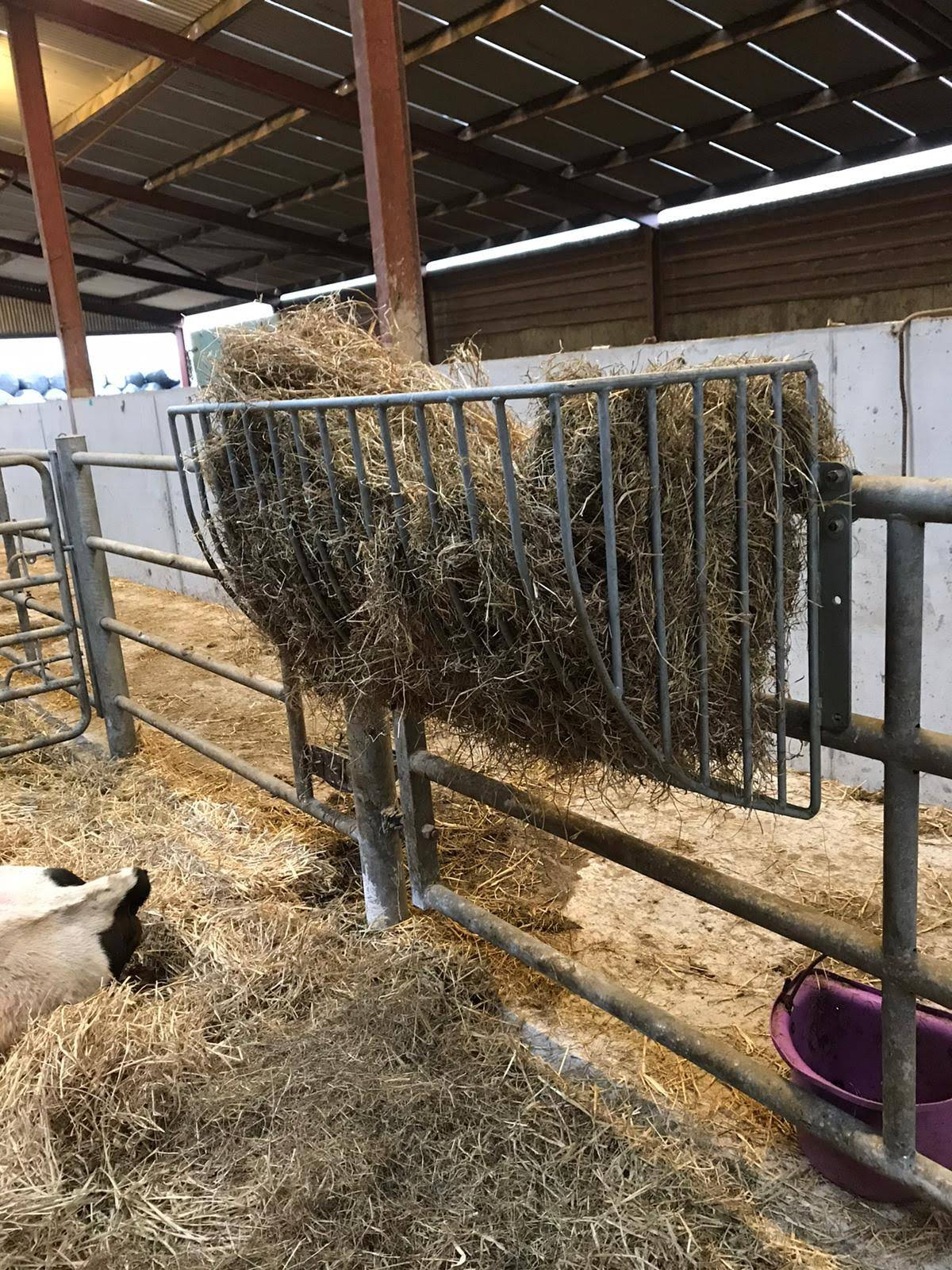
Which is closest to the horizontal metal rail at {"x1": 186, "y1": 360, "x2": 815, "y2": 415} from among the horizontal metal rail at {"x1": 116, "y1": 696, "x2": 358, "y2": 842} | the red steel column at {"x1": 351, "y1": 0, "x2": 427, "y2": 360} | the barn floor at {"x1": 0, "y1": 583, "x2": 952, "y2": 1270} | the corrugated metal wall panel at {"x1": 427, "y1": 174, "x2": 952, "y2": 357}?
the barn floor at {"x1": 0, "y1": 583, "x2": 952, "y2": 1270}

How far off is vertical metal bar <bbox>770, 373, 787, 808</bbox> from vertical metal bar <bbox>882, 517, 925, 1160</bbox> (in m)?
0.13

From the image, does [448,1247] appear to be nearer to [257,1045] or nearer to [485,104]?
[257,1045]

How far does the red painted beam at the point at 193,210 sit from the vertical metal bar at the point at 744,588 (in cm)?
1177

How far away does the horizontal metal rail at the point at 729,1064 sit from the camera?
53.4 inches

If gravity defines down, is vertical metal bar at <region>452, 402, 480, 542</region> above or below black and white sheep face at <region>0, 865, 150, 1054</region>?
above

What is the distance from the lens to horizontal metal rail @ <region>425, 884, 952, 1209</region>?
4.45 ft

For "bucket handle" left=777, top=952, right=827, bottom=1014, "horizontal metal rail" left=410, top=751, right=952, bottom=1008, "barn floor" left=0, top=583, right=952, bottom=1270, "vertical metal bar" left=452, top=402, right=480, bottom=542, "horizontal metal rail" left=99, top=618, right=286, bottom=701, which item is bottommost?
"barn floor" left=0, top=583, right=952, bottom=1270

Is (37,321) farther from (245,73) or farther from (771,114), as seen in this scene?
(771,114)

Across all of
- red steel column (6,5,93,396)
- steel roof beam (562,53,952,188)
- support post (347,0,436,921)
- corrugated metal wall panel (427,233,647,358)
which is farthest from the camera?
corrugated metal wall panel (427,233,647,358)

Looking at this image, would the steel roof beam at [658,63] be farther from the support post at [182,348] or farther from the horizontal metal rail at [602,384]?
the support post at [182,348]

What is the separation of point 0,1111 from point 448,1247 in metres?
0.91

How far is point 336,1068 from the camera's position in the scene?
6.14 feet

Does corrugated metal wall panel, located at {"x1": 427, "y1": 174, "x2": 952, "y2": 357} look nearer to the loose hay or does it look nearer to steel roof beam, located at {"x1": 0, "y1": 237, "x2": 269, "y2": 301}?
steel roof beam, located at {"x1": 0, "y1": 237, "x2": 269, "y2": 301}

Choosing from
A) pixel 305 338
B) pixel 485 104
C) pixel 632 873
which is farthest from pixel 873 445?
pixel 485 104
